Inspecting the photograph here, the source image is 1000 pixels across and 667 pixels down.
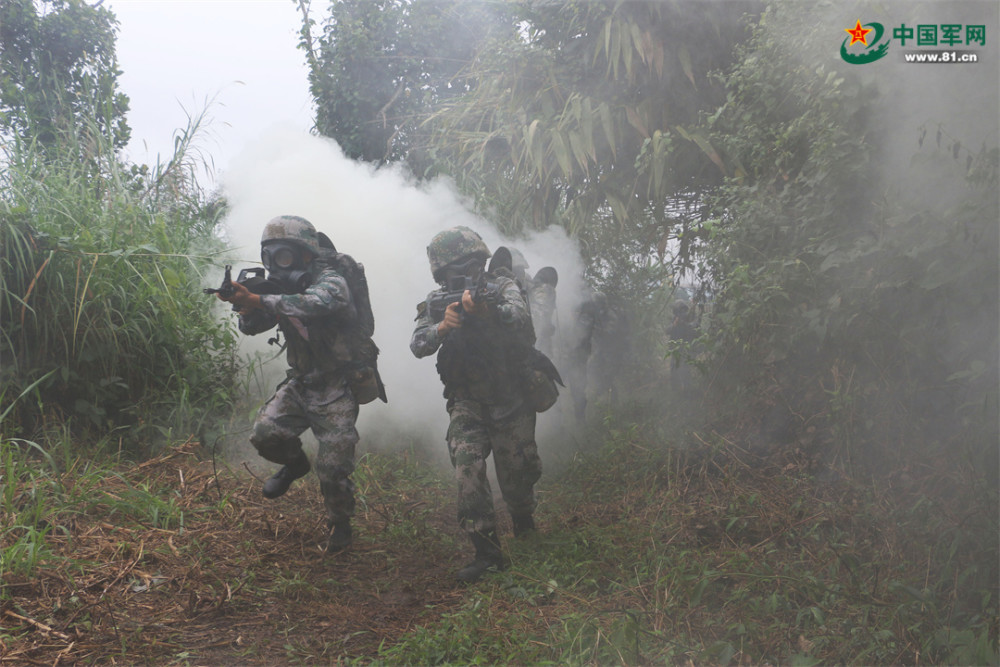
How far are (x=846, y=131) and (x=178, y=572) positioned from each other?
147 inches

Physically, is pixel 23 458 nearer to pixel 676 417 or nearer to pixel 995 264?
pixel 676 417

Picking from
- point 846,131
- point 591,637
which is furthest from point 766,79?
point 591,637

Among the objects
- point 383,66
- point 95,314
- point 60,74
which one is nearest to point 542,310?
point 95,314

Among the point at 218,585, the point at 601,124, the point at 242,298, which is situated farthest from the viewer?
the point at 601,124

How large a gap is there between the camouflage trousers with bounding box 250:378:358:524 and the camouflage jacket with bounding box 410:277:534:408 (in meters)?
0.56

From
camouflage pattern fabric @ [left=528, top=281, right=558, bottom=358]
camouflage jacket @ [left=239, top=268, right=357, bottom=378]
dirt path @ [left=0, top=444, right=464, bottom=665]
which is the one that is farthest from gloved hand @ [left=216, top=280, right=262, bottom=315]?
camouflage pattern fabric @ [left=528, top=281, right=558, bottom=358]

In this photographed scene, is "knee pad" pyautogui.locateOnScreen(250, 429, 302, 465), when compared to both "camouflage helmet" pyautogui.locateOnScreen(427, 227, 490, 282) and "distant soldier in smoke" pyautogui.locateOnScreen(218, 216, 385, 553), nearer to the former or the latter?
"distant soldier in smoke" pyautogui.locateOnScreen(218, 216, 385, 553)

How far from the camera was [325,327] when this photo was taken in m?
4.01

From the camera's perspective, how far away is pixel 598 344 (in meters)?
9.20

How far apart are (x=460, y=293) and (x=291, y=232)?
3.31ft

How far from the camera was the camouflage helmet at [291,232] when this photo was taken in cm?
397

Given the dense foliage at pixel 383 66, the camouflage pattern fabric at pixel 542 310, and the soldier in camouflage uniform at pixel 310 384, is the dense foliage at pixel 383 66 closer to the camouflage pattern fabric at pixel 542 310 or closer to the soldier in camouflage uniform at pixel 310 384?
the camouflage pattern fabric at pixel 542 310

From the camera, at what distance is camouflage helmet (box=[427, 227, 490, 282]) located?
4.04 metres

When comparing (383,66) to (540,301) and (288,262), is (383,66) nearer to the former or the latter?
(540,301)
